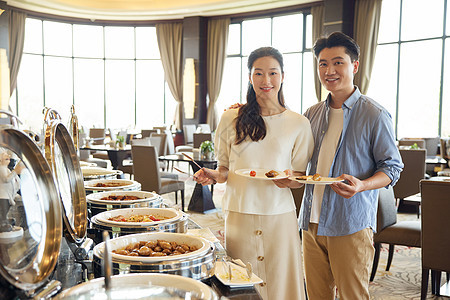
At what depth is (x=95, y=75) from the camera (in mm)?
12336

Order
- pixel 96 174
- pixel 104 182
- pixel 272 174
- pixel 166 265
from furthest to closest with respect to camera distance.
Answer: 1. pixel 96 174
2. pixel 104 182
3. pixel 272 174
4. pixel 166 265

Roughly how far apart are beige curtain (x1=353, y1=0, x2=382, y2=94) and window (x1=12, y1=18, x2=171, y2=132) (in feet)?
18.5

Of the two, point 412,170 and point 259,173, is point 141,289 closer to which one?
point 259,173

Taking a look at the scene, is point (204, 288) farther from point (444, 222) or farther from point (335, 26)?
point (335, 26)

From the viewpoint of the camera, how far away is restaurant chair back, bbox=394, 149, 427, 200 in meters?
5.26

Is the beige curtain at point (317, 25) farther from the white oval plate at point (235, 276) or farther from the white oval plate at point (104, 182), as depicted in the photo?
the white oval plate at point (235, 276)

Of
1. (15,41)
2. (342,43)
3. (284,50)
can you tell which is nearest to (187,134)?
(284,50)

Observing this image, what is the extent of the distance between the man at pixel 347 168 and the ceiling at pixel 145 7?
8.28m

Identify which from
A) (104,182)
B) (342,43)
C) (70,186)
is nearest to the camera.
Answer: (70,186)

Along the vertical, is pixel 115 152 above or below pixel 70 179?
below

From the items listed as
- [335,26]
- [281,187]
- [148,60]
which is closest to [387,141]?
[281,187]

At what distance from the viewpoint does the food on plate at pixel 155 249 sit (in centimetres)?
105

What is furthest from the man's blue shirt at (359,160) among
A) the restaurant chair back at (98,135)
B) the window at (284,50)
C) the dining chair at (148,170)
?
the window at (284,50)

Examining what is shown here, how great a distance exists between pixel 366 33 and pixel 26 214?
8.96 m
